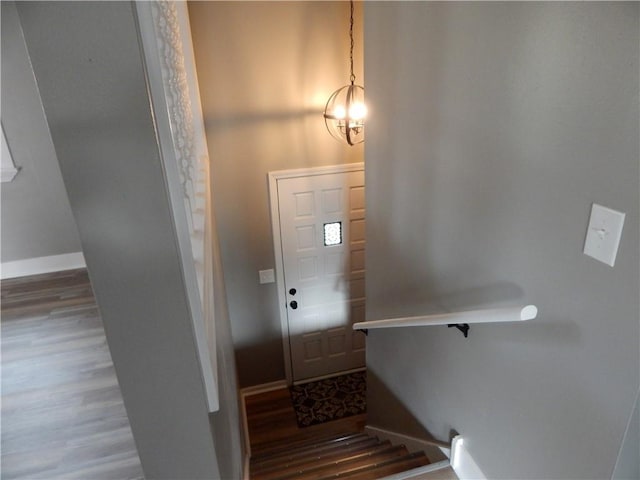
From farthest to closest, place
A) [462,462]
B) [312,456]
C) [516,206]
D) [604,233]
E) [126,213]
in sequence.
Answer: [312,456] → [462,462] → [516,206] → [604,233] → [126,213]

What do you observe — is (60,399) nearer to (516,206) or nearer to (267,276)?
(267,276)

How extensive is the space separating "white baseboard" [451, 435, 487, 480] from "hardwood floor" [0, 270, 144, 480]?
5.04 ft

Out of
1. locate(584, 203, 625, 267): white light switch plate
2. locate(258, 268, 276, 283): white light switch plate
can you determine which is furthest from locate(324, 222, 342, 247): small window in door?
locate(584, 203, 625, 267): white light switch plate

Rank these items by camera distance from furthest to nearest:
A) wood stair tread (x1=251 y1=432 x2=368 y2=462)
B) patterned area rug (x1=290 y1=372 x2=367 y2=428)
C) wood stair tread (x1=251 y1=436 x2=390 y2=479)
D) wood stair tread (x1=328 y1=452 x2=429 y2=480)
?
patterned area rug (x1=290 y1=372 x2=367 y2=428), wood stair tread (x1=251 y1=432 x2=368 y2=462), wood stair tread (x1=251 y1=436 x2=390 y2=479), wood stair tread (x1=328 y1=452 x2=429 y2=480)

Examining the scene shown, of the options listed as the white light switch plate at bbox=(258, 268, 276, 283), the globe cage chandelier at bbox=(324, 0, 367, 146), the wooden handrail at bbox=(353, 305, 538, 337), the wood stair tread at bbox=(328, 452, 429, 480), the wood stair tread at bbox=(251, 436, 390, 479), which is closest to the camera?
the wooden handrail at bbox=(353, 305, 538, 337)

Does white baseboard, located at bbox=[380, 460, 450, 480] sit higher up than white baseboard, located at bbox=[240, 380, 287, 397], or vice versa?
white baseboard, located at bbox=[380, 460, 450, 480]

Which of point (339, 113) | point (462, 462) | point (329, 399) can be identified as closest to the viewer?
point (462, 462)

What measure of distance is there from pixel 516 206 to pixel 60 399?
2.67m

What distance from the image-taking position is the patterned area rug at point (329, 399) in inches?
169

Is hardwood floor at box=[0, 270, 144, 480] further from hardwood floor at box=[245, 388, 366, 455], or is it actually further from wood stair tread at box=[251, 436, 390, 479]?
hardwood floor at box=[245, 388, 366, 455]

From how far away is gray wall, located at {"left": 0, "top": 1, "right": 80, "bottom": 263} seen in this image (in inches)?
150

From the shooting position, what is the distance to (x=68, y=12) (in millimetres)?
767

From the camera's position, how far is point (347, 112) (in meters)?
3.31

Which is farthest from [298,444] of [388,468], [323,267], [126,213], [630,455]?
[126,213]
